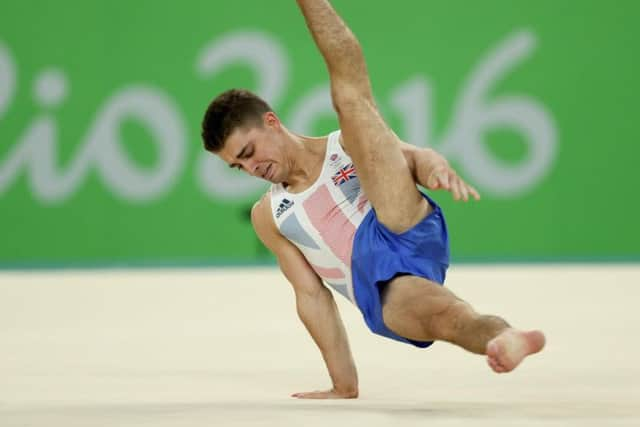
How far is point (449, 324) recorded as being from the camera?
2.91 m

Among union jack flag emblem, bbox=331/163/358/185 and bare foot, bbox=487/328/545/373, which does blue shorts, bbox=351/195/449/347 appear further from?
bare foot, bbox=487/328/545/373

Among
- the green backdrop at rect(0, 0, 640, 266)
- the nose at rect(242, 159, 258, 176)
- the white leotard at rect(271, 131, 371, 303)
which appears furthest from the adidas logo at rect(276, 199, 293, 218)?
the green backdrop at rect(0, 0, 640, 266)

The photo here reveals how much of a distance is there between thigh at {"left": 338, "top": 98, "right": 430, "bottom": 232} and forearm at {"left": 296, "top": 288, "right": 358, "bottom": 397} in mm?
432

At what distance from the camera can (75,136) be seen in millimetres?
9586

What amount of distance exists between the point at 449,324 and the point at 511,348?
366 mm

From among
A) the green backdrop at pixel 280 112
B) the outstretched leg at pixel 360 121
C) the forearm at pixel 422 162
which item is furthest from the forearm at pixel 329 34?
the green backdrop at pixel 280 112

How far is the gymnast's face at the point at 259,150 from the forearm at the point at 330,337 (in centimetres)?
40

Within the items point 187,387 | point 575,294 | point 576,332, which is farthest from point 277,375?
point 575,294

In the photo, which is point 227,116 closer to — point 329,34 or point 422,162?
point 329,34

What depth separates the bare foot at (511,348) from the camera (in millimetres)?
2551

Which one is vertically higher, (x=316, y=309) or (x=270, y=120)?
(x=270, y=120)

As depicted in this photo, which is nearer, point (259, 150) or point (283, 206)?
point (259, 150)

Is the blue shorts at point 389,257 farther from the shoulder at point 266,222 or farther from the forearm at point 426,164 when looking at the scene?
the shoulder at point 266,222

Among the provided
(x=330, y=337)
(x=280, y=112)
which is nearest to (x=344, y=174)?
(x=330, y=337)
